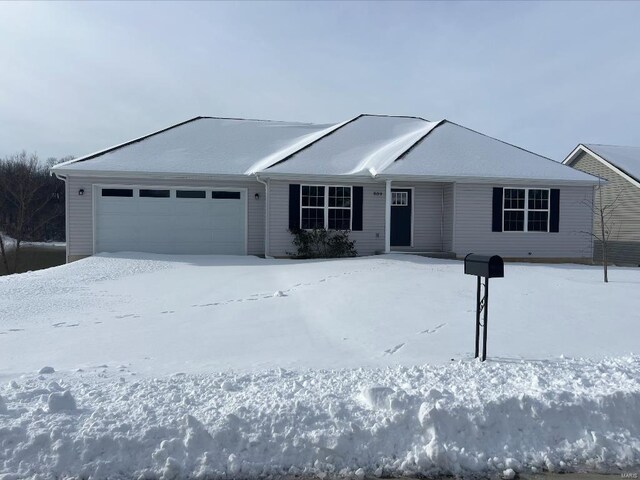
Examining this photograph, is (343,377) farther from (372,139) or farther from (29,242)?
(29,242)

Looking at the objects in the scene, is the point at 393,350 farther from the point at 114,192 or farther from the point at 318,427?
the point at 114,192

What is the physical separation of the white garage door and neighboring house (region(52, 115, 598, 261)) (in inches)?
1.3

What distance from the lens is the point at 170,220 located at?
658 inches

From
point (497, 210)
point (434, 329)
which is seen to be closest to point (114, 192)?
point (497, 210)

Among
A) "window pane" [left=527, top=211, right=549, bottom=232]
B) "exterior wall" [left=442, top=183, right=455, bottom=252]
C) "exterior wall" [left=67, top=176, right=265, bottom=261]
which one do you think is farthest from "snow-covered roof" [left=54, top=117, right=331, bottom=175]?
"window pane" [left=527, top=211, right=549, bottom=232]

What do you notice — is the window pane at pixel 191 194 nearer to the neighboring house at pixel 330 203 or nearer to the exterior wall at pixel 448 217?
the neighboring house at pixel 330 203

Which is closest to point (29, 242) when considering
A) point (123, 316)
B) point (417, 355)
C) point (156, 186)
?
point (156, 186)

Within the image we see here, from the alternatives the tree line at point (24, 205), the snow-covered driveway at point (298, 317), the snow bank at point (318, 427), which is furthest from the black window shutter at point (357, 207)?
the tree line at point (24, 205)

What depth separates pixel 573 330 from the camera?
720 centimetres

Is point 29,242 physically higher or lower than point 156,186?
lower

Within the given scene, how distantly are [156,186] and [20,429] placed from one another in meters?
13.3

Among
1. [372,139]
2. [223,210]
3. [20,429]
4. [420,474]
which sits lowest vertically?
[420,474]

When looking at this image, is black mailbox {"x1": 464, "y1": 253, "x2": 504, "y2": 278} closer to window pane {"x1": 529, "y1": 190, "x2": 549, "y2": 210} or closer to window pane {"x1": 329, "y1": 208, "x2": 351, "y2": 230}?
window pane {"x1": 329, "y1": 208, "x2": 351, "y2": 230}

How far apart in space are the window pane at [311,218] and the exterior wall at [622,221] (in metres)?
12.1
